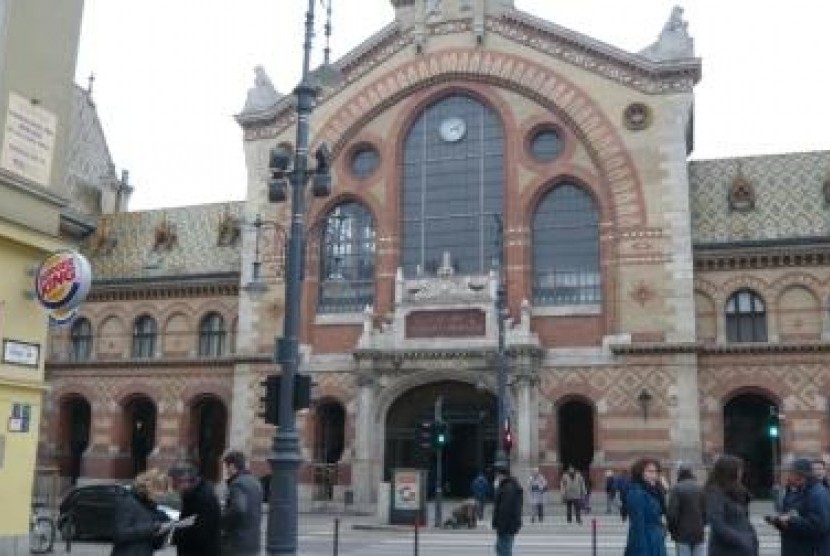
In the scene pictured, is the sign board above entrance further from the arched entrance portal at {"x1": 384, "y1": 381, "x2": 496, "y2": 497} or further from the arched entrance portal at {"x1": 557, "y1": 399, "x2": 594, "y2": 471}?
the arched entrance portal at {"x1": 557, "y1": 399, "x2": 594, "y2": 471}

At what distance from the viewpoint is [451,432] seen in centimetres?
3872

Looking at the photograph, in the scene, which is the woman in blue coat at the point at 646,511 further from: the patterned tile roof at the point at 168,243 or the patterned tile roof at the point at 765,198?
the patterned tile roof at the point at 168,243

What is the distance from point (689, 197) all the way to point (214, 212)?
76.7 feet

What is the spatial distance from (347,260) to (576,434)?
1190 centimetres

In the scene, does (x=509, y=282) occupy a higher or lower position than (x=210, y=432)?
higher

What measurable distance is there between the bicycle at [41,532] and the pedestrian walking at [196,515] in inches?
428

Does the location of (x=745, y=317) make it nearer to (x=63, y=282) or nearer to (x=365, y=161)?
(x=365, y=161)

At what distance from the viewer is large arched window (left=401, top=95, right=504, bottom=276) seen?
39281mm

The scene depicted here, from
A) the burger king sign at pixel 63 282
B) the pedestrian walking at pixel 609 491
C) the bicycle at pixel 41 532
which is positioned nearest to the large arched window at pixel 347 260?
the pedestrian walking at pixel 609 491

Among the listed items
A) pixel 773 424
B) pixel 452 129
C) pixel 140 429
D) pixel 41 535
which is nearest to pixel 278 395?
pixel 41 535

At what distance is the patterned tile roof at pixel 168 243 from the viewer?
4631cm

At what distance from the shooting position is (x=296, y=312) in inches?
573

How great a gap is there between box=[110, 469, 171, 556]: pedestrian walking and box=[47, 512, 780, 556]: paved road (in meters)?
11.7

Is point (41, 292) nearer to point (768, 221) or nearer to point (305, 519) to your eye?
point (305, 519)
